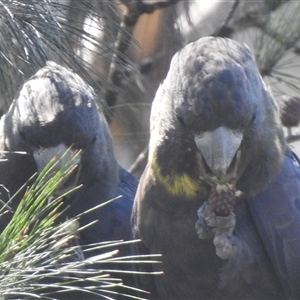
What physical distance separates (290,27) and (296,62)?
26cm

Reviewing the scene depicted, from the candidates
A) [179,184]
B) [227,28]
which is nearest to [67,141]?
[179,184]

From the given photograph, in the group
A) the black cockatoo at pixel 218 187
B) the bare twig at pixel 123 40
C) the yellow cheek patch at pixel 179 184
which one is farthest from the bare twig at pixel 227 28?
the yellow cheek patch at pixel 179 184

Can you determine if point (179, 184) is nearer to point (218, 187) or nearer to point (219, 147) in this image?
point (218, 187)

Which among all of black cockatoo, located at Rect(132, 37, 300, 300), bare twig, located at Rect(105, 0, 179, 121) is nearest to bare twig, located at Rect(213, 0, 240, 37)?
bare twig, located at Rect(105, 0, 179, 121)

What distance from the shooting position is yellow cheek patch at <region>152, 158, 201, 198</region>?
274 cm

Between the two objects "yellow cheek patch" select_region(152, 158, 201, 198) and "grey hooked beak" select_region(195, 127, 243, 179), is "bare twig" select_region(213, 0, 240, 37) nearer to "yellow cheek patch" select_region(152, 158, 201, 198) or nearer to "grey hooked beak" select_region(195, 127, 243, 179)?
"yellow cheek patch" select_region(152, 158, 201, 198)

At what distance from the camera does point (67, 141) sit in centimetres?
296

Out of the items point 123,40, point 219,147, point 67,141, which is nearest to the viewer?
point 219,147

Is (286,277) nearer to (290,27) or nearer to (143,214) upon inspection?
(143,214)

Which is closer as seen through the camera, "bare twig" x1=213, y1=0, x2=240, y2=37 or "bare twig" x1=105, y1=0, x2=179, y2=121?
"bare twig" x1=105, y1=0, x2=179, y2=121

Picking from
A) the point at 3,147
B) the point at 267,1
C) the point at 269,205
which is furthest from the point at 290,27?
the point at 3,147

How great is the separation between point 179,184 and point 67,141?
1.48 ft

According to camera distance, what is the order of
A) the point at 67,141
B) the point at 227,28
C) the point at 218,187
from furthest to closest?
the point at 227,28
the point at 67,141
the point at 218,187

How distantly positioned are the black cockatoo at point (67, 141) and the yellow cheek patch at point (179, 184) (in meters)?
0.34
